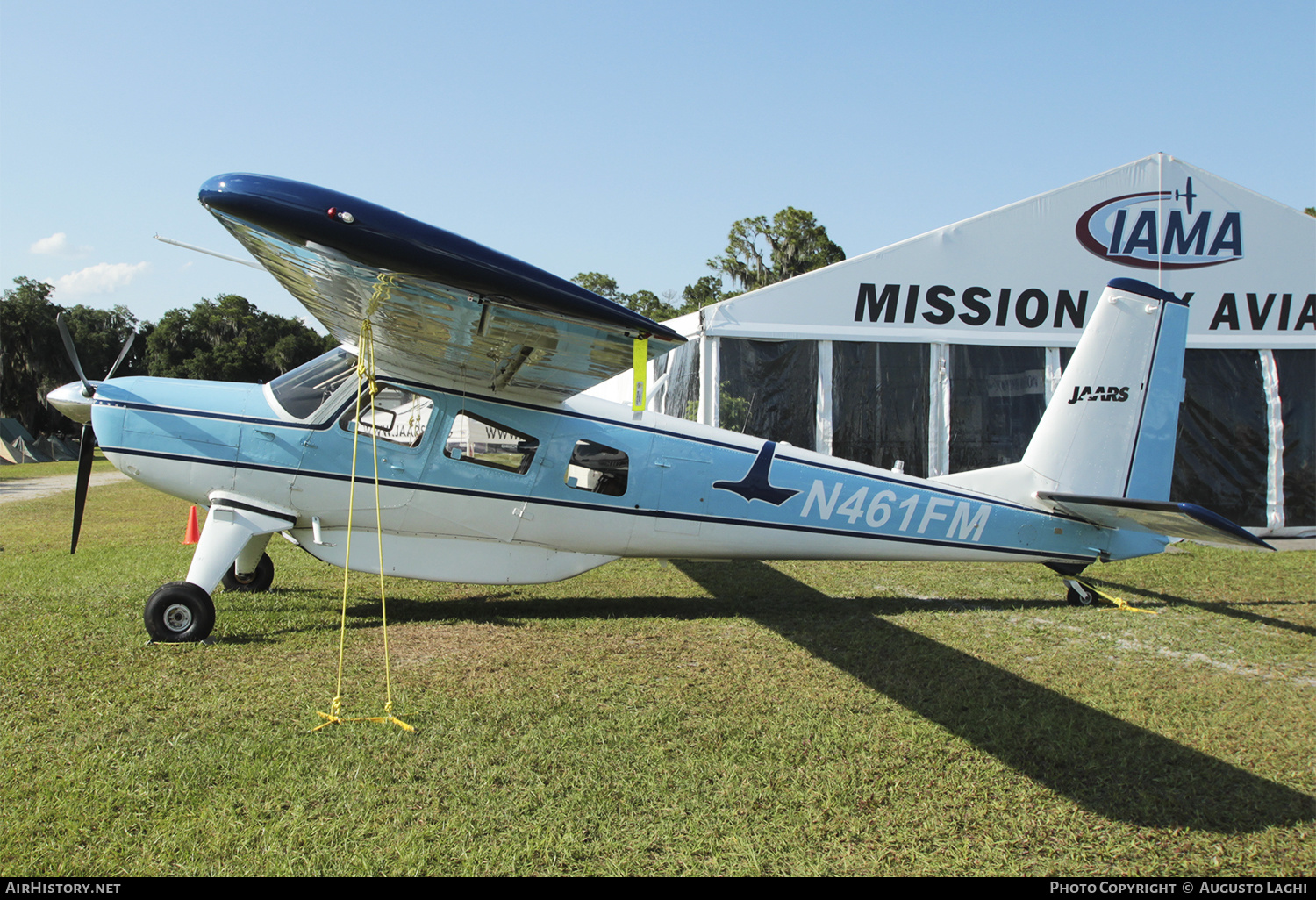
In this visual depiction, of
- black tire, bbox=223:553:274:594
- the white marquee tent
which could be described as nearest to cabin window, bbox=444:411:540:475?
black tire, bbox=223:553:274:594

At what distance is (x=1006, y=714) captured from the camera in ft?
13.7

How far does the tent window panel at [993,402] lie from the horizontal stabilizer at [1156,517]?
4613 millimetres

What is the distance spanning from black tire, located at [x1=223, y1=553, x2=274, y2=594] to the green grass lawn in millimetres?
169

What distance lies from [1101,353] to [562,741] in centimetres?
544

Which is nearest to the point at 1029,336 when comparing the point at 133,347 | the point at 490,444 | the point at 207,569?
the point at 490,444

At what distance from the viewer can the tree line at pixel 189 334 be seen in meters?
44.1

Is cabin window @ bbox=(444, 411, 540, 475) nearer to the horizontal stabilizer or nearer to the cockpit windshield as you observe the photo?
the cockpit windshield

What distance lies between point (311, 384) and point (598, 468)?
2343mm

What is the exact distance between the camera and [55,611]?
582cm

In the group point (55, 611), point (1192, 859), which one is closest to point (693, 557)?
point (1192, 859)

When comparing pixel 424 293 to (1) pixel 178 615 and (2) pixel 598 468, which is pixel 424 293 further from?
(1) pixel 178 615

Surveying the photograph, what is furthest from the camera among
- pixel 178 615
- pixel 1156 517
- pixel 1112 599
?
pixel 1112 599

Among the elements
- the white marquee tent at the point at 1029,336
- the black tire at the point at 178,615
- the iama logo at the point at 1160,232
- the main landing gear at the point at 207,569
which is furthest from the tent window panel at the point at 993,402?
the black tire at the point at 178,615

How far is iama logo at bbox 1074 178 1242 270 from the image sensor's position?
1080 cm
